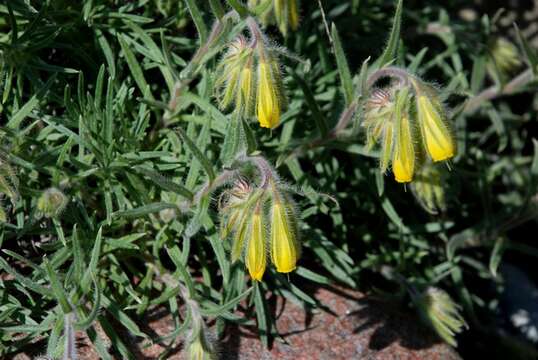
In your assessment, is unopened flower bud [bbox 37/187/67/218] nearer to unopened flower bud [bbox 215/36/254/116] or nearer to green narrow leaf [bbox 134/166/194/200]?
green narrow leaf [bbox 134/166/194/200]

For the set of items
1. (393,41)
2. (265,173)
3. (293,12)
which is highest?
(293,12)

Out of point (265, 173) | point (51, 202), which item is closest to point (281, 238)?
point (265, 173)

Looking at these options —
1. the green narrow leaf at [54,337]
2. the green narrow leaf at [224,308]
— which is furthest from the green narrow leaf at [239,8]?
the green narrow leaf at [54,337]

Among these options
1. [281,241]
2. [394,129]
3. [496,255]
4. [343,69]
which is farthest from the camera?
[496,255]

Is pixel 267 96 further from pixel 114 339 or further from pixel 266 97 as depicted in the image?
pixel 114 339

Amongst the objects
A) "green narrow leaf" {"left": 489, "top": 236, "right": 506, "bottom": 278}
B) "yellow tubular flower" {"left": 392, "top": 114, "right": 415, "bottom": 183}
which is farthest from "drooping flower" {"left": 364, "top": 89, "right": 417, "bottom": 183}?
"green narrow leaf" {"left": 489, "top": 236, "right": 506, "bottom": 278}

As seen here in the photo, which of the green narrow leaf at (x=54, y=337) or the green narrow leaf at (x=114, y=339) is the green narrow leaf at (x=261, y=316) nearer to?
the green narrow leaf at (x=114, y=339)

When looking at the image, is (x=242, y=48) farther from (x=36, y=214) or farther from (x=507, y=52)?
(x=507, y=52)

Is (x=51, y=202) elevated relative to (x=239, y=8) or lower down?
lower down
